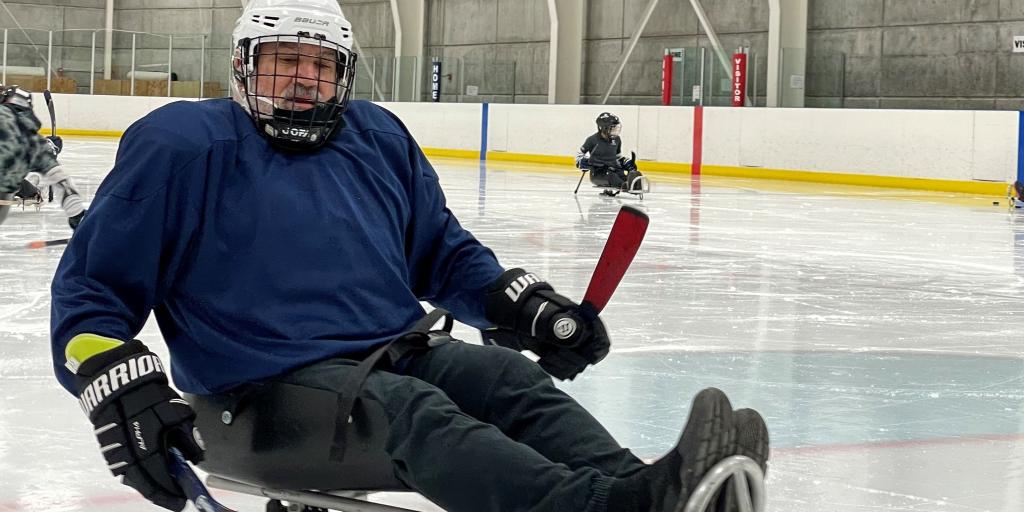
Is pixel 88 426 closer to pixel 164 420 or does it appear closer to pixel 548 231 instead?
pixel 164 420

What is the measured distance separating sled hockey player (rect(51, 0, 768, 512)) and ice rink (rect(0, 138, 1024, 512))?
639mm

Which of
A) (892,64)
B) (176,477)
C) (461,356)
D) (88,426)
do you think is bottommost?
(88,426)

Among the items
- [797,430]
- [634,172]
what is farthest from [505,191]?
[797,430]

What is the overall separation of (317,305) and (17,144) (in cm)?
529

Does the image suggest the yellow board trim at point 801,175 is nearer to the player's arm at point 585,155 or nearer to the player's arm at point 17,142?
the player's arm at point 585,155

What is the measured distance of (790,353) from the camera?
4480mm

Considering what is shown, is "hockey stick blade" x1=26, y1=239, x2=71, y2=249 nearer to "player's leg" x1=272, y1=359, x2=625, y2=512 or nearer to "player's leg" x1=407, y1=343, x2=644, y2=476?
"player's leg" x1=407, y1=343, x2=644, y2=476

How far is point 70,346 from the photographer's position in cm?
181

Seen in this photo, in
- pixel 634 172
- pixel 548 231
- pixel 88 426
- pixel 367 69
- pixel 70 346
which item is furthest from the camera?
pixel 367 69

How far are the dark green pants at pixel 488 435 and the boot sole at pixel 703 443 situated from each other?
5.7 inches

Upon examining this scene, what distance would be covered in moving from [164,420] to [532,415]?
1.57 feet

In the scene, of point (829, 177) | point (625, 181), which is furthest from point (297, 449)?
point (829, 177)

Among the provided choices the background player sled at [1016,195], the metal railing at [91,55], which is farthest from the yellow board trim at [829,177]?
the metal railing at [91,55]

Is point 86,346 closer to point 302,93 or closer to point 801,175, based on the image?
point 302,93
